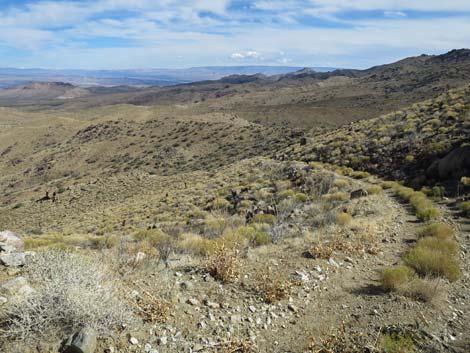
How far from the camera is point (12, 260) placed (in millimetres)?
5922

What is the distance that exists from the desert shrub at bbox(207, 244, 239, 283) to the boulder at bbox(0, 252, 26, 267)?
10.5ft

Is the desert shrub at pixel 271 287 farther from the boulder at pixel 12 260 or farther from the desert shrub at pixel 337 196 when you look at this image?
the desert shrub at pixel 337 196

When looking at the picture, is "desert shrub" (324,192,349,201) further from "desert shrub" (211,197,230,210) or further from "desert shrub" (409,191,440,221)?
"desert shrub" (211,197,230,210)

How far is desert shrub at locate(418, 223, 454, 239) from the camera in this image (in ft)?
26.6

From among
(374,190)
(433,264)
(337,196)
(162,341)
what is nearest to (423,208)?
(374,190)

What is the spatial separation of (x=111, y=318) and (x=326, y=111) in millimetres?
56803

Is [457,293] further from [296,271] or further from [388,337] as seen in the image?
[296,271]

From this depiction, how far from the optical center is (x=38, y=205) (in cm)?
3225

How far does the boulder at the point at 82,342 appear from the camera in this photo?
12.9ft

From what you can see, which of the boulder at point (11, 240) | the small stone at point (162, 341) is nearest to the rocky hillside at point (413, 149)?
the small stone at point (162, 341)

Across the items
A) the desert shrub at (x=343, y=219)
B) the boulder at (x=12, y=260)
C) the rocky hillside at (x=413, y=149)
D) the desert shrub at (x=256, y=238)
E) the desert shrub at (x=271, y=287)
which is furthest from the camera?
the rocky hillside at (x=413, y=149)

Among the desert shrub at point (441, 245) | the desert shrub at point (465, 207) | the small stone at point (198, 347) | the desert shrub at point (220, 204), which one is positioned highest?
the desert shrub at point (465, 207)

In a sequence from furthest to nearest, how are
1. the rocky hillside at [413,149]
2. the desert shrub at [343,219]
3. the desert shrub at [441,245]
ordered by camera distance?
the rocky hillside at [413,149] < the desert shrub at [343,219] < the desert shrub at [441,245]

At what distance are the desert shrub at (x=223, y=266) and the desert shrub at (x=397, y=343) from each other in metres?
2.52
